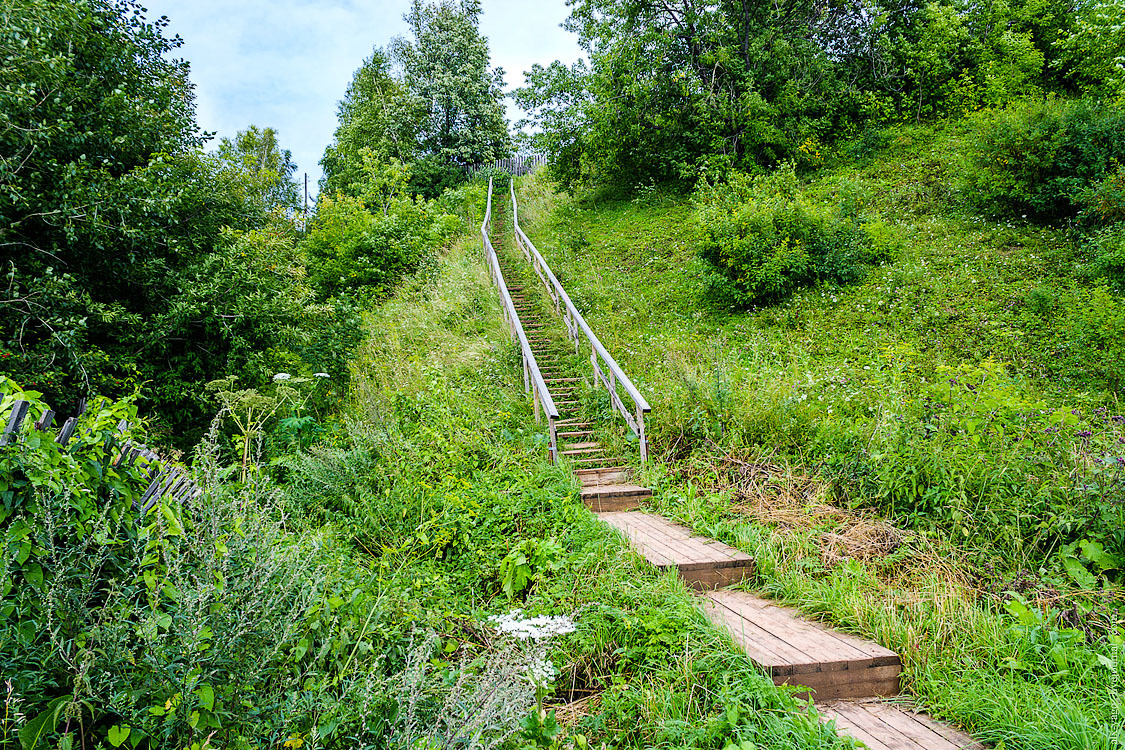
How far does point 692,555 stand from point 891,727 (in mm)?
1790

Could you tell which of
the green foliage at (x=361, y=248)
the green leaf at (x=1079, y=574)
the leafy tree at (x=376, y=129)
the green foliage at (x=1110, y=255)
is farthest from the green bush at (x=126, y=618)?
the leafy tree at (x=376, y=129)

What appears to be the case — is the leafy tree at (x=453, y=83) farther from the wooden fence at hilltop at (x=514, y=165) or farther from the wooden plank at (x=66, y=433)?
the wooden plank at (x=66, y=433)

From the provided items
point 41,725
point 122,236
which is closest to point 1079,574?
point 41,725

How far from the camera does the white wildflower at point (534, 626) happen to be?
137 inches

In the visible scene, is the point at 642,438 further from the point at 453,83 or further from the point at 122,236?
the point at 453,83

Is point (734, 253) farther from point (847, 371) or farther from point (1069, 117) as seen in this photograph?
point (1069, 117)

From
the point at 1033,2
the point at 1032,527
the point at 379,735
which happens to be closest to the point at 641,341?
the point at 1032,527

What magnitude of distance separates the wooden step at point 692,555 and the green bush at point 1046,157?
401 inches

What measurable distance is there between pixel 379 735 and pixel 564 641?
4.75ft

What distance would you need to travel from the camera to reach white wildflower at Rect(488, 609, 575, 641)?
11.4 ft

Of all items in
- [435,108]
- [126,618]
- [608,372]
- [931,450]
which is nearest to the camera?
[126,618]

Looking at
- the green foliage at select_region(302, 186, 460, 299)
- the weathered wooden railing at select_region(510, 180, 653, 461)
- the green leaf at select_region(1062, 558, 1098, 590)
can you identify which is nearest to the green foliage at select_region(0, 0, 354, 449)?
the weathered wooden railing at select_region(510, 180, 653, 461)

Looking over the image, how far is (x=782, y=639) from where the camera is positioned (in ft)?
12.1

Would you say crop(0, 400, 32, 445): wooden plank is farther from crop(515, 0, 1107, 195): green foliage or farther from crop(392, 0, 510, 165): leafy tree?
crop(392, 0, 510, 165): leafy tree
